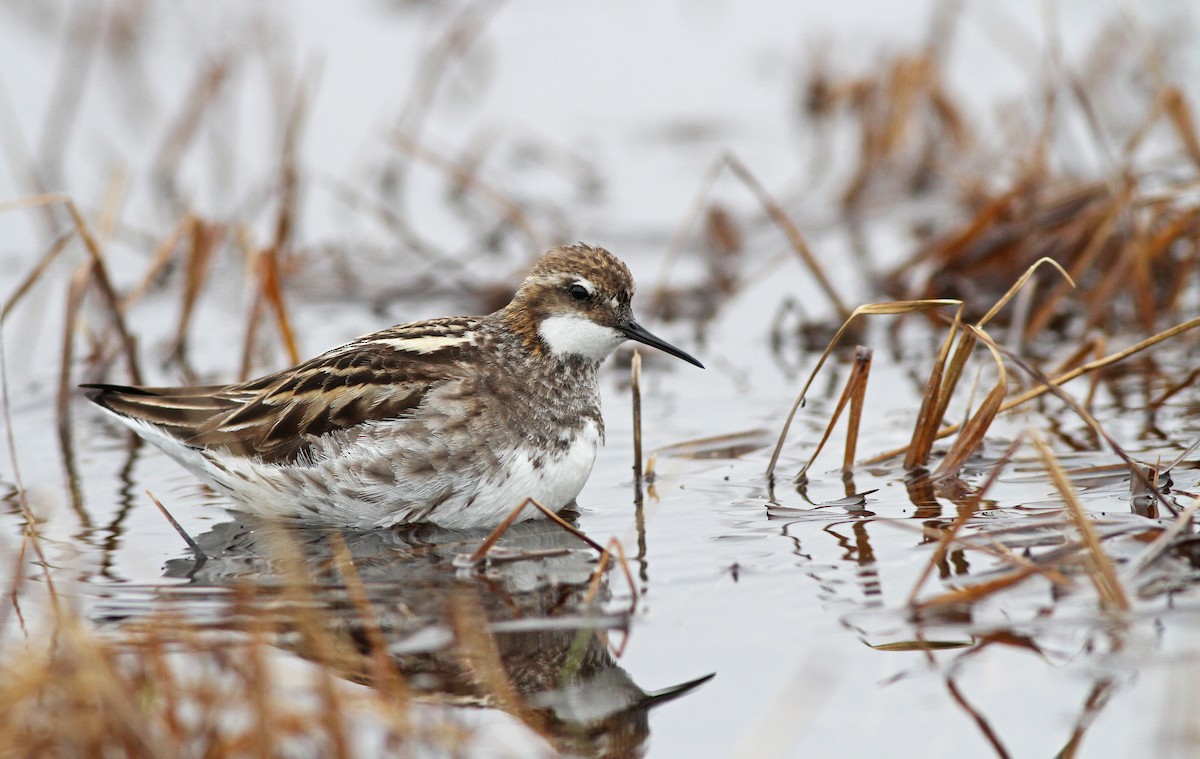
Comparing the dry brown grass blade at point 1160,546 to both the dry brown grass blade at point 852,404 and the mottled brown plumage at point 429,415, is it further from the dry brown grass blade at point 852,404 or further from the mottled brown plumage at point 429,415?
the mottled brown plumage at point 429,415

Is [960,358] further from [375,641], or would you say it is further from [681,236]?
[681,236]

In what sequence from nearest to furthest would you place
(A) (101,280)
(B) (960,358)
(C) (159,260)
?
1. (B) (960,358)
2. (A) (101,280)
3. (C) (159,260)

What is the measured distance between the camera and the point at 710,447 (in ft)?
22.6

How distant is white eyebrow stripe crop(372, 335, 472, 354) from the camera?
6.38 m

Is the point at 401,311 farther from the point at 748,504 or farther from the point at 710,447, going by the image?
the point at 748,504

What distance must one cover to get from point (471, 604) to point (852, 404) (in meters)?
1.94

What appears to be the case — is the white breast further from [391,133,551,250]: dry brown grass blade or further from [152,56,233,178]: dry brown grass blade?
[152,56,233,178]: dry brown grass blade

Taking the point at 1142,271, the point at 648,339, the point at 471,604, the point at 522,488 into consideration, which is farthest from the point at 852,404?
the point at 1142,271

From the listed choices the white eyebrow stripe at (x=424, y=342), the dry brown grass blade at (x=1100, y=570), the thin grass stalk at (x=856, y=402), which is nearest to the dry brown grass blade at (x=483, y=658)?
the white eyebrow stripe at (x=424, y=342)

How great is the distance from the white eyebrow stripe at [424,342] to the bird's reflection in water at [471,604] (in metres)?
0.75

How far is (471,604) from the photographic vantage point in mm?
5188

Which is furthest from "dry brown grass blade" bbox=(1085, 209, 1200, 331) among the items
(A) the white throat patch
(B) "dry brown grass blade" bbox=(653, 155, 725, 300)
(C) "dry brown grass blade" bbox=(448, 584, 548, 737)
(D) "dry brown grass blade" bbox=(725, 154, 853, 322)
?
(C) "dry brown grass blade" bbox=(448, 584, 548, 737)

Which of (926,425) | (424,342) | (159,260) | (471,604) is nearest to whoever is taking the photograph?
(471,604)

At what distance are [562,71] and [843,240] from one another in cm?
384
